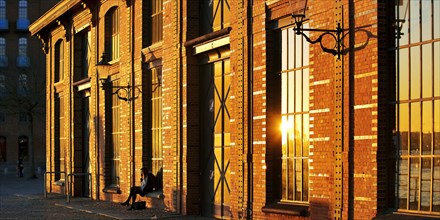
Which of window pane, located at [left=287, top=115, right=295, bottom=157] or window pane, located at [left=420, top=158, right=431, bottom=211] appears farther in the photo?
window pane, located at [left=287, top=115, right=295, bottom=157]

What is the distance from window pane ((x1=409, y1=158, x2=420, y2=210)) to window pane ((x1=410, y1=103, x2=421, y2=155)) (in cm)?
16

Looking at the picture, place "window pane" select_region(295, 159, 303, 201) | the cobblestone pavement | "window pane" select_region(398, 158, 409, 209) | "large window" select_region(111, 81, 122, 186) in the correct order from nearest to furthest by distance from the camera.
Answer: "window pane" select_region(398, 158, 409, 209) < "window pane" select_region(295, 159, 303, 201) < the cobblestone pavement < "large window" select_region(111, 81, 122, 186)

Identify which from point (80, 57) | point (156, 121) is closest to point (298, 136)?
point (156, 121)

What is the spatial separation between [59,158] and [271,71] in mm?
19325

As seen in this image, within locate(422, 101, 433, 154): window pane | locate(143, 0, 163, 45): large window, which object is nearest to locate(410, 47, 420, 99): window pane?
locate(422, 101, 433, 154): window pane

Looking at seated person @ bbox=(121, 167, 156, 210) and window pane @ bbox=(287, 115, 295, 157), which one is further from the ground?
window pane @ bbox=(287, 115, 295, 157)

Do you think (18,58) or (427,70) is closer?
(427,70)

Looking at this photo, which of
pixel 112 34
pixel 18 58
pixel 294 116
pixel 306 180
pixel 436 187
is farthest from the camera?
pixel 18 58

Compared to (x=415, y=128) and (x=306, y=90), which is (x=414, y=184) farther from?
(x=306, y=90)

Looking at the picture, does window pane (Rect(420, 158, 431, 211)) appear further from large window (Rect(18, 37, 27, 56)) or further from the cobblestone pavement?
large window (Rect(18, 37, 27, 56))

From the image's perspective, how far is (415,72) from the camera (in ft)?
37.3

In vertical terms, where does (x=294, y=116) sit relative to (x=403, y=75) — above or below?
below

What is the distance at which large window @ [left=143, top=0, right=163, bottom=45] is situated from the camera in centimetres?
2159

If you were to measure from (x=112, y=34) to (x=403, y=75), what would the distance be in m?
15.6
